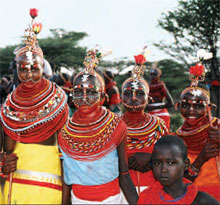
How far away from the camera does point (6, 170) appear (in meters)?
3.29

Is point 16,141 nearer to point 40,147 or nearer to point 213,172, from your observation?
point 40,147

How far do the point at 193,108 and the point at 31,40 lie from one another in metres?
2.02

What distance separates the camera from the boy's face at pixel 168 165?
2.43 meters

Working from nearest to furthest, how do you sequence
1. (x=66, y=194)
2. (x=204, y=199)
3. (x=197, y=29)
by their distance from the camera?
(x=204, y=199)
(x=66, y=194)
(x=197, y=29)

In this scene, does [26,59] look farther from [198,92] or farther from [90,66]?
[198,92]

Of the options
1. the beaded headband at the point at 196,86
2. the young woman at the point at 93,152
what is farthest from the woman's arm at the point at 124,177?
the beaded headband at the point at 196,86

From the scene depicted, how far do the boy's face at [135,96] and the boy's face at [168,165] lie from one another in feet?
4.95

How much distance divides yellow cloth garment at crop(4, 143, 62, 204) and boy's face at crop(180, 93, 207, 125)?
1626mm

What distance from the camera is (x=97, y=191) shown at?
288 centimetres

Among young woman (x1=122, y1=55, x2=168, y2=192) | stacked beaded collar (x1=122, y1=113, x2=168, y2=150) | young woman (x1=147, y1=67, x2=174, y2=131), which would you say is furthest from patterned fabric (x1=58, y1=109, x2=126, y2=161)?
young woman (x1=147, y1=67, x2=174, y2=131)

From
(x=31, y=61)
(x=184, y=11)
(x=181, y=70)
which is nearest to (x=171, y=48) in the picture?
(x=184, y=11)

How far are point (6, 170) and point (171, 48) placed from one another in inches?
553

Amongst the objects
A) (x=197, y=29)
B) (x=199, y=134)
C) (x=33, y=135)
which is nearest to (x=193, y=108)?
(x=199, y=134)

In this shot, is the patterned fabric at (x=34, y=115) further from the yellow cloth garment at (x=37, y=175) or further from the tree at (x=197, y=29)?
the tree at (x=197, y=29)
